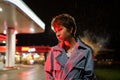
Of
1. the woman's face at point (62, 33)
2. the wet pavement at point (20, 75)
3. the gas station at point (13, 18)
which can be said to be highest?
the gas station at point (13, 18)

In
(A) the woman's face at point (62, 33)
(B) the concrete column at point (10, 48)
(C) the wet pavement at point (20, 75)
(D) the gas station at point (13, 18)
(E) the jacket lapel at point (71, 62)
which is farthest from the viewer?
(B) the concrete column at point (10, 48)

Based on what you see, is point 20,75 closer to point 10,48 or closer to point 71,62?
point 10,48

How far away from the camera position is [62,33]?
3273 mm

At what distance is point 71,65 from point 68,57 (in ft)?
0.39

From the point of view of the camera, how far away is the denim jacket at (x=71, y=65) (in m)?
3.16

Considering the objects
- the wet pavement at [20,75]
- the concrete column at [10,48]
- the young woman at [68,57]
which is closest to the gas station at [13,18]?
the concrete column at [10,48]

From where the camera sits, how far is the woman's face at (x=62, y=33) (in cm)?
327

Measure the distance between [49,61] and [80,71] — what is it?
1.12ft

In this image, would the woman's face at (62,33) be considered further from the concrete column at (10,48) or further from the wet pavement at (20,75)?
the concrete column at (10,48)

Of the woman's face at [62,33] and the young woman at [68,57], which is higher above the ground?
the woman's face at [62,33]

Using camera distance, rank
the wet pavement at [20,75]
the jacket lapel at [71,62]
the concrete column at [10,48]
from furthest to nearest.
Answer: the concrete column at [10,48]
the wet pavement at [20,75]
the jacket lapel at [71,62]

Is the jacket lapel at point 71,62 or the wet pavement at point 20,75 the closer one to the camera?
the jacket lapel at point 71,62

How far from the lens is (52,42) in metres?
89.4

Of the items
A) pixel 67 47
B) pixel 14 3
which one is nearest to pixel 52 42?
pixel 14 3
